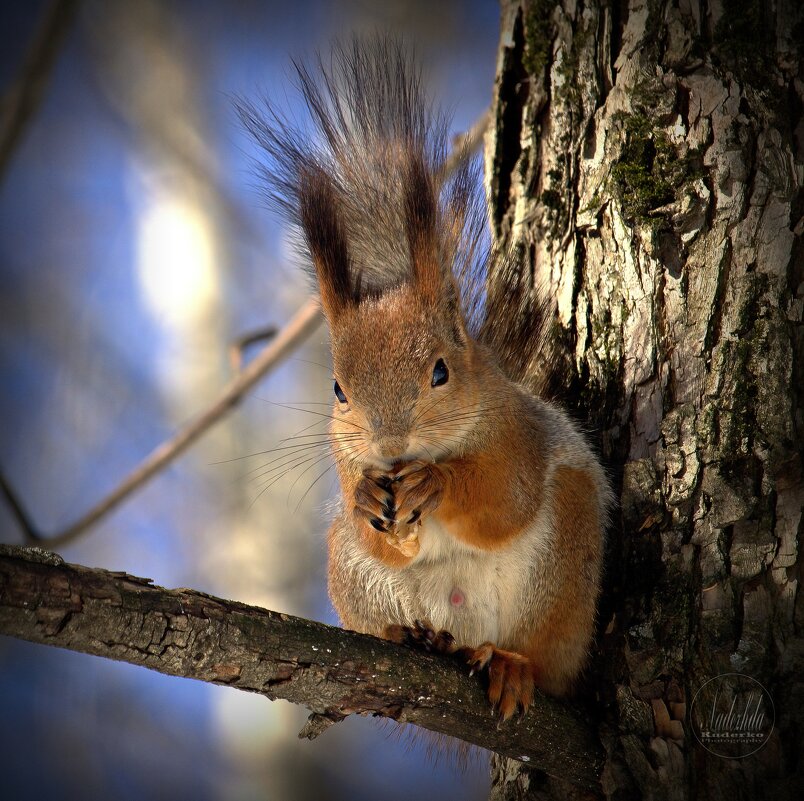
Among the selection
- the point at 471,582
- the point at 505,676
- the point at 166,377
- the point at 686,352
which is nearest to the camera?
the point at 505,676

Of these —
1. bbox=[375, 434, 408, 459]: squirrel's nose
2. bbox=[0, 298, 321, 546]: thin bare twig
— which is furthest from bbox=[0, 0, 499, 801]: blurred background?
bbox=[375, 434, 408, 459]: squirrel's nose

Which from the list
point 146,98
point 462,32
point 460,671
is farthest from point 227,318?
point 460,671

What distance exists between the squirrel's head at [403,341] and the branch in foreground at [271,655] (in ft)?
1.63

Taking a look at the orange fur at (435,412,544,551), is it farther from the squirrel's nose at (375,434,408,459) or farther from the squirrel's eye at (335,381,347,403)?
the squirrel's eye at (335,381,347,403)

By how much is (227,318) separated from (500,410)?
281 cm

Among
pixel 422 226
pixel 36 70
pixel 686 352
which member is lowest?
pixel 686 352

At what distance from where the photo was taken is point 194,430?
8.89 feet

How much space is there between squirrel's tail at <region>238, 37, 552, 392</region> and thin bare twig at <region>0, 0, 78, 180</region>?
0.69 meters

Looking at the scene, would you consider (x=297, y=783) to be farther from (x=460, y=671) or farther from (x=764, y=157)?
(x=764, y=157)

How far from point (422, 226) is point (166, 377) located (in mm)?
2821

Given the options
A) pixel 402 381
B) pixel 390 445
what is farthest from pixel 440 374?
pixel 390 445

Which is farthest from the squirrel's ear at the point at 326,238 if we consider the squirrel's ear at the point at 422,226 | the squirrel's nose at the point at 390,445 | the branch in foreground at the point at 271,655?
the branch in foreground at the point at 271,655

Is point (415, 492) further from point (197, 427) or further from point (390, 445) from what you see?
point (197, 427)

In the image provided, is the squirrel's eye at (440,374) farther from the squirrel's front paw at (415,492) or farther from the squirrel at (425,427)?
the squirrel's front paw at (415,492)
